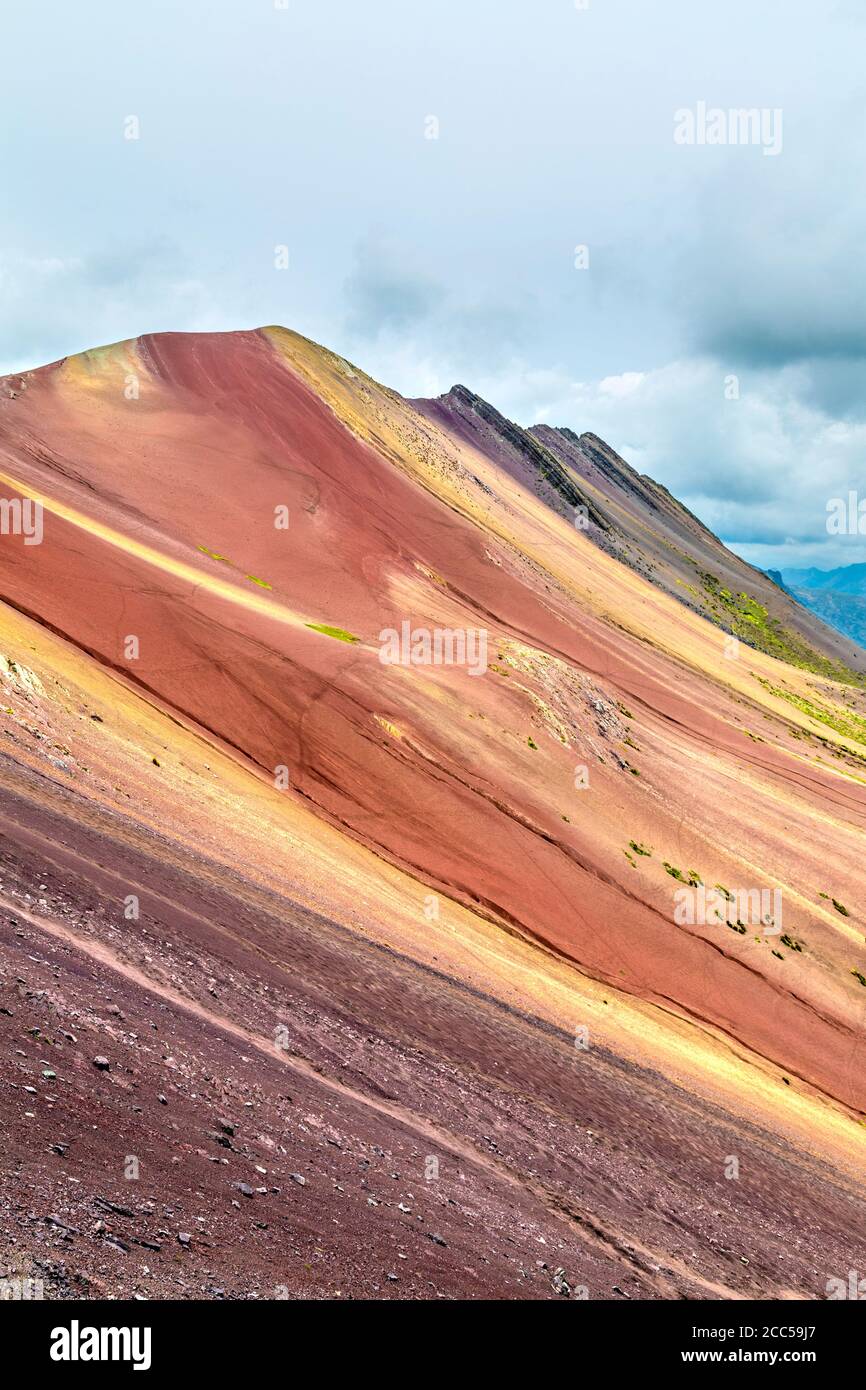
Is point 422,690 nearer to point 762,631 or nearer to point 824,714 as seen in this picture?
point 824,714

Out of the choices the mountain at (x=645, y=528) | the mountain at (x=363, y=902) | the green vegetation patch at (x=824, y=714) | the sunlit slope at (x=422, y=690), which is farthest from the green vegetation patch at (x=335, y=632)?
the mountain at (x=645, y=528)

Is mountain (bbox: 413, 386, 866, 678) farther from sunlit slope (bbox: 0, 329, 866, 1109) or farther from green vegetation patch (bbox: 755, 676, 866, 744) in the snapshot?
sunlit slope (bbox: 0, 329, 866, 1109)

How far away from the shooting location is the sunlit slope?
94.4 feet

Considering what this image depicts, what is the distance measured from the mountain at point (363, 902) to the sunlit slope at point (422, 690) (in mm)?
223

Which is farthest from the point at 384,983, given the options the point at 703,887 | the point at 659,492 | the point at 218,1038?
the point at 659,492

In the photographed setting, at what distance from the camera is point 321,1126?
10539 millimetres

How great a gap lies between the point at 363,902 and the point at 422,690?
1572 centimetres

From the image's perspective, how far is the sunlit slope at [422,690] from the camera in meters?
28.8

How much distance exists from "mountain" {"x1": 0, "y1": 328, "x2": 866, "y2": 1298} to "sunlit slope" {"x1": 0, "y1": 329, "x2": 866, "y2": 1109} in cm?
22

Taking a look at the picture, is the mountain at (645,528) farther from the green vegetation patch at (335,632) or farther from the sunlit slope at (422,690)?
the green vegetation patch at (335,632)

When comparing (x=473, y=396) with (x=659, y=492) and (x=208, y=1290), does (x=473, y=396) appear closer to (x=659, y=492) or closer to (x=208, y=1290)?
(x=659, y=492)

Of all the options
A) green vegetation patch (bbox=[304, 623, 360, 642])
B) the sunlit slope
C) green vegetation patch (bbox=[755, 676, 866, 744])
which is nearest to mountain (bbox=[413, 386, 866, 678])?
green vegetation patch (bbox=[755, 676, 866, 744])

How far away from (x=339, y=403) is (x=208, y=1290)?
73650 mm
